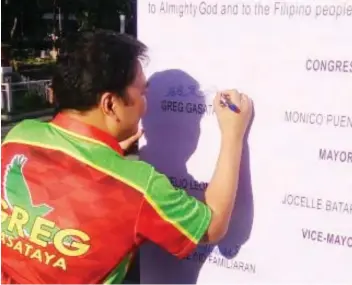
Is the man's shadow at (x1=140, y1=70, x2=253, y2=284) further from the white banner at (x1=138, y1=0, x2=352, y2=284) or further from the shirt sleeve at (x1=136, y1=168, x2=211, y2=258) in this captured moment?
the shirt sleeve at (x1=136, y1=168, x2=211, y2=258)

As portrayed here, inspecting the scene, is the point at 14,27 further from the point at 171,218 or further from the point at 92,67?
the point at 171,218

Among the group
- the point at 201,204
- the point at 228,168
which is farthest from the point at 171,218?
the point at 228,168

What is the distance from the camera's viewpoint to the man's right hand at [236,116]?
146 centimetres

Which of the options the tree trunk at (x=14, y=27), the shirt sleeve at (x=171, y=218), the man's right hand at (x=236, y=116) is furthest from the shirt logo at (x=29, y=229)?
the tree trunk at (x=14, y=27)

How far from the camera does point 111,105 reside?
1434 millimetres

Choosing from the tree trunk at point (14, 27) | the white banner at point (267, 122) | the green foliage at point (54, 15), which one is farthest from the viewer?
the tree trunk at point (14, 27)

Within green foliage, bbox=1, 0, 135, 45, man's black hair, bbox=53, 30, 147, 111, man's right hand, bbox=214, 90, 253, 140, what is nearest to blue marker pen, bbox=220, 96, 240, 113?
man's right hand, bbox=214, 90, 253, 140

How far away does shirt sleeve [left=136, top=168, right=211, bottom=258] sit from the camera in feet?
4.51

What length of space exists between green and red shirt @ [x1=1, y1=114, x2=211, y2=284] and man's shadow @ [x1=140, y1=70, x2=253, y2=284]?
0.17 meters

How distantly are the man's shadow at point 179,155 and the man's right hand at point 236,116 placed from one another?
5cm

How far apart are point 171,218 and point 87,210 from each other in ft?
0.62

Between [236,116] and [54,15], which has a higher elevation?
[236,116]

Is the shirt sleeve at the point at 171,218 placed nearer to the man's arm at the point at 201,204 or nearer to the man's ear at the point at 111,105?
the man's arm at the point at 201,204

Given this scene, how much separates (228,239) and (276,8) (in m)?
0.59
